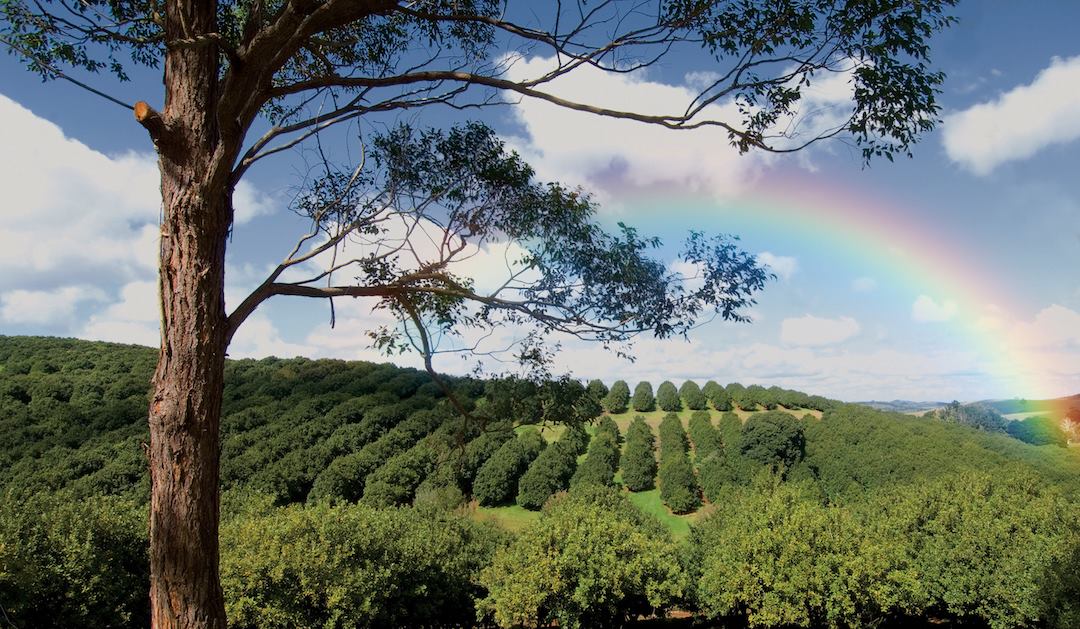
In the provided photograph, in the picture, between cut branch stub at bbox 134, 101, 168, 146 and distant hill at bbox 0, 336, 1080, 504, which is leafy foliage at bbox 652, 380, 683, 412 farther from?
cut branch stub at bbox 134, 101, 168, 146

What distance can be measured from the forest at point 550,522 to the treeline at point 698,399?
1308cm

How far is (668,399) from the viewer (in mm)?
72938

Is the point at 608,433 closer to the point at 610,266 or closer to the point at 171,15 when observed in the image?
the point at 610,266

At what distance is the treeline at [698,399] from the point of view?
72875mm

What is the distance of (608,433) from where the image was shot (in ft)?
183

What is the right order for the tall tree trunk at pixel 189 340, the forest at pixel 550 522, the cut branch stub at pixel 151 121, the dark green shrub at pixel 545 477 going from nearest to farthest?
the tall tree trunk at pixel 189 340
the cut branch stub at pixel 151 121
the forest at pixel 550 522
the dark green shrub at pixel 545 477

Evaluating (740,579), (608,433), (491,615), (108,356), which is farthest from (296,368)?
(740,579)

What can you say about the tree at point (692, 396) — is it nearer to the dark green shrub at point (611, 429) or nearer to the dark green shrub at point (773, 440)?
the dark green shrub at point (611, 429)

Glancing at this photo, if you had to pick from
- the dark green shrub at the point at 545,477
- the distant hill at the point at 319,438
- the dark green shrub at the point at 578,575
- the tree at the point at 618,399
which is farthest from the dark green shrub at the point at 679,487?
the tree at the point at 618,399

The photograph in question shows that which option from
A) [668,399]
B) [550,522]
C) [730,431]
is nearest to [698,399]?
[668,399]

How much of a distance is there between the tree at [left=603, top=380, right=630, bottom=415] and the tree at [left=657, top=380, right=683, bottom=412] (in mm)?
3999

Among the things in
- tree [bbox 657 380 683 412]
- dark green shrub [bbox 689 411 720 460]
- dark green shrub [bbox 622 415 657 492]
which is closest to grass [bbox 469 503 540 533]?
dark green shrub [bbox 622 415 657 492]

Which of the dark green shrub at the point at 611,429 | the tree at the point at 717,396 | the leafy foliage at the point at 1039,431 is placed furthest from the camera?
the tree at the point at 717,396

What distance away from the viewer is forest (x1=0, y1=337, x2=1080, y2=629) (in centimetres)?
1784
